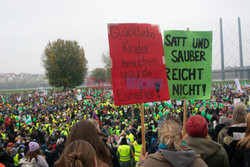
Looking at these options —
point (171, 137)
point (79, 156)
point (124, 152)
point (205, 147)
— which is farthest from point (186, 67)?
point (124, 152)

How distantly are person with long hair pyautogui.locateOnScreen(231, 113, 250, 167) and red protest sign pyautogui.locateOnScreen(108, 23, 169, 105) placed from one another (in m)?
1.32

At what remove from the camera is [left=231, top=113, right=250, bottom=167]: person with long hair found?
7.33ft

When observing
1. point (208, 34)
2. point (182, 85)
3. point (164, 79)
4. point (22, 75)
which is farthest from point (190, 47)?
point (22, 75)

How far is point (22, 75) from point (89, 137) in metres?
169

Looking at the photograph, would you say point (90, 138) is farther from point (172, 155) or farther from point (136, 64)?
point (136, 64)

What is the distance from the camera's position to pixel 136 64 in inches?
132

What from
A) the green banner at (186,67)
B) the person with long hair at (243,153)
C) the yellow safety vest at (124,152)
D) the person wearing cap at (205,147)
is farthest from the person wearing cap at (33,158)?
the person with long hair at (243,153)

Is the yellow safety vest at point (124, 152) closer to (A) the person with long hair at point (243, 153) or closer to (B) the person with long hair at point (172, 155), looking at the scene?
(A) the person with long hair at point (243, 153)

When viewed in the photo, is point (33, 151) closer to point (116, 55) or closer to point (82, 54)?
point (116, 55)

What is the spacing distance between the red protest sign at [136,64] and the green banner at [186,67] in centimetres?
42

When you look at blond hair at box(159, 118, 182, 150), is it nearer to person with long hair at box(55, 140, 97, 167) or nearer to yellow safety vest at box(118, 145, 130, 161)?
person with long hair at box(55, 140, 97, 167)

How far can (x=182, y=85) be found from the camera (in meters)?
3.86

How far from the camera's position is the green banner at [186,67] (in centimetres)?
386

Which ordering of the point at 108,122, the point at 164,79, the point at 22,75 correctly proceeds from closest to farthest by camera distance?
the point at 164,79
the point at 108,122
the point at 22,75
